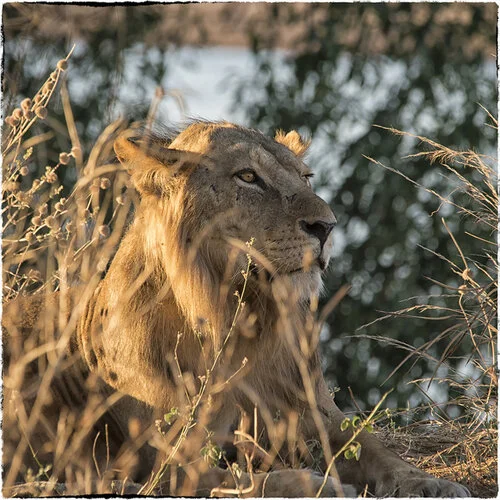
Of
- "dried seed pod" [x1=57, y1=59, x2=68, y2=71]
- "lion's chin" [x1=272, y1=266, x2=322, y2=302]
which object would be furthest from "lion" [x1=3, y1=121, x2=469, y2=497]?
"dried seed pod" [x1=57, y1=59, x2=68, y2=71]

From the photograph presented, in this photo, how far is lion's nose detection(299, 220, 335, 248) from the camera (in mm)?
4160

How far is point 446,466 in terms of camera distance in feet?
14.1

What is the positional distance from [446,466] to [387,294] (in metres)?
5.00

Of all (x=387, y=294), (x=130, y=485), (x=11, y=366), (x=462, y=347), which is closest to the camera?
(x=130, y=485)

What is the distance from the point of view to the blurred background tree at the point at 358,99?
9.14 metres

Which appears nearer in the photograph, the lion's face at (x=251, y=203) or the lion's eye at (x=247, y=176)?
the lion's face at (x=251, y=203)

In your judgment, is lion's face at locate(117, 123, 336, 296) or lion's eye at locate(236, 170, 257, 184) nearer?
lion's face at locate(117, 123, 336, 296)

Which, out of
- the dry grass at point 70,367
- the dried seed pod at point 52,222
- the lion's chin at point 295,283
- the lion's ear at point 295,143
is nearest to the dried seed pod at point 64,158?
the dry grass at point 70,367

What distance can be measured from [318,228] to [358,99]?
5314 millimetres

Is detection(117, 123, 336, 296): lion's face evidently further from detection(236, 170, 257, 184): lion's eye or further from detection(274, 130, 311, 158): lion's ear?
detection(274, 130, 311, 158): lion's ear

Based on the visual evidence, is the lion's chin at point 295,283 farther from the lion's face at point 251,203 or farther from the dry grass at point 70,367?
the dry grass at point 70,367

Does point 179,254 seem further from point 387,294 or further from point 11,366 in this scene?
point 387,294

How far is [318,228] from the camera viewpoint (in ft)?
13.7

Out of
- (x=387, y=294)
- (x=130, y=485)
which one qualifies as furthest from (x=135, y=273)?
(x=387, y=294)
